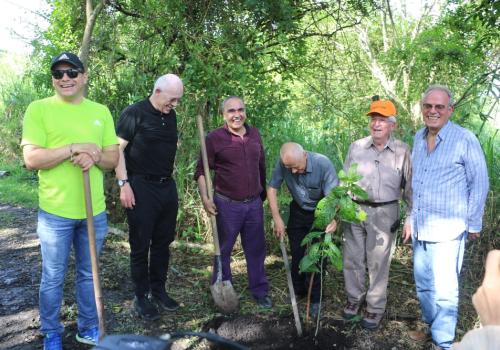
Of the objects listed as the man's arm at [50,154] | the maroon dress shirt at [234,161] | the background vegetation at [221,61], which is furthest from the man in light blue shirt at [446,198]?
the man's arm at [50,154]

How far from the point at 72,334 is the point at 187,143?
2.76 m

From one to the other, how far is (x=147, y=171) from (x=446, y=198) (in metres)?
2.23

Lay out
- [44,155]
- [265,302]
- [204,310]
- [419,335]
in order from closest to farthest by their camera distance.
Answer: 1. [44,155]
2. [419,335]
3. [204,310]
4. [265,302]

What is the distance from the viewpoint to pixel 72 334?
11.1ft

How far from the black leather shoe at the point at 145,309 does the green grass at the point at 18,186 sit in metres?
4.45

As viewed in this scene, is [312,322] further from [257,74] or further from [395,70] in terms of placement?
[395,70]

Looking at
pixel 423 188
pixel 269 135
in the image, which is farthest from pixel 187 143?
pixel 423 188

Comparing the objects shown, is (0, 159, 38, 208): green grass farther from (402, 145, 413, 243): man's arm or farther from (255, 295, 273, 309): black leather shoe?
(402, 145, 413, 243): man's arm

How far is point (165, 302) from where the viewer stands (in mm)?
3926

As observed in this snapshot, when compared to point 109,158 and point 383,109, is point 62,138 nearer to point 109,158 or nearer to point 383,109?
point 109,158

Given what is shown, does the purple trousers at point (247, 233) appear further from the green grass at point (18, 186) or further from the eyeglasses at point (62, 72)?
the green grass at point (18, 186)

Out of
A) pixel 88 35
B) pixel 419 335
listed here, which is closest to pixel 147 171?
pixel 88 35

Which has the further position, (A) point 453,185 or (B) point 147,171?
(B) point 147,171

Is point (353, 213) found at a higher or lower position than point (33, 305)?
higher
